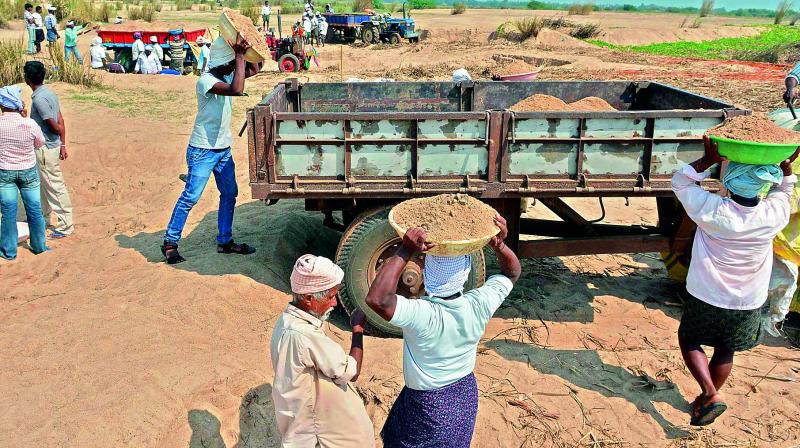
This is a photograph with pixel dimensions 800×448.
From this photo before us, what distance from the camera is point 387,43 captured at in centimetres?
2738

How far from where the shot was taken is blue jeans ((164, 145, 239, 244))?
5777mm

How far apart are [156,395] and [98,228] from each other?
162 inches

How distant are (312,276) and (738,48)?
29586 mm

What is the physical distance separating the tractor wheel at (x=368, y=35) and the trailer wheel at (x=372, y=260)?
23.6 m

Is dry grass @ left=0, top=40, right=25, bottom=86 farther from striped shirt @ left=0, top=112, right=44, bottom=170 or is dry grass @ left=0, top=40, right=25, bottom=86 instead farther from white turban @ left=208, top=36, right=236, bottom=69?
white turban @ left=208, top=36, right=236, bottom=69

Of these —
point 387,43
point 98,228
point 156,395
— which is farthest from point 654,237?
point 387,43

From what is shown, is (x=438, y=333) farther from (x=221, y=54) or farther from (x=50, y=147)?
(x=50, y=147)

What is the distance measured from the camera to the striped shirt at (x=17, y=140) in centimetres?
621

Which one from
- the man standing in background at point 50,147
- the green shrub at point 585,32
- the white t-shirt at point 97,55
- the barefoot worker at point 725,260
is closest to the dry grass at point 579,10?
the green shrub at point 585,32

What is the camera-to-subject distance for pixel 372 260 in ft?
16.0

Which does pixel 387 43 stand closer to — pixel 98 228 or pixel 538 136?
pixel 98 228

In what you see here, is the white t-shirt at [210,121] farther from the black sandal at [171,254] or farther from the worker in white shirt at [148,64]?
the worker in white shirt at [148,64]

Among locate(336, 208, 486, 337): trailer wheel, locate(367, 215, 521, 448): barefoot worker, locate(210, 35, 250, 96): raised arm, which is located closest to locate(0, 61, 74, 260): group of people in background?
locate(210, 35, 250, 96): raised arm

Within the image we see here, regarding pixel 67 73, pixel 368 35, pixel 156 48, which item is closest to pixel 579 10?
pixel 368 35
